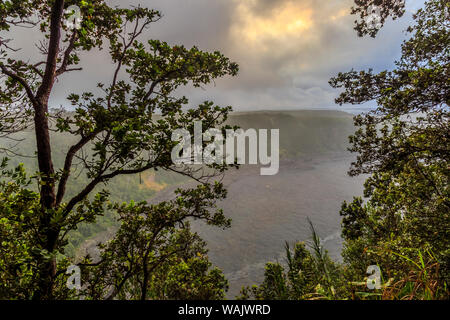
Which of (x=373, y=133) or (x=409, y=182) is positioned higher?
(x=373, y=133)

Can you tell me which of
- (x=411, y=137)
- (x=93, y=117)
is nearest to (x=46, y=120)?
(x=93, y=117)

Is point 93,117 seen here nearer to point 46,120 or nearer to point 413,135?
point 46,120

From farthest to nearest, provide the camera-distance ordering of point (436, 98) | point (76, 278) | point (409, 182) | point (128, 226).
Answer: point (409, 182) → point (128, 226) → point (76, 278) → point (436, 98)

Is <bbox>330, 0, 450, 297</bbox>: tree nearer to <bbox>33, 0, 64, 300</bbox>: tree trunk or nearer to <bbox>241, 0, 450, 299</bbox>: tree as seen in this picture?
<bbox>241, 0, 450, 299</bbox>: tree

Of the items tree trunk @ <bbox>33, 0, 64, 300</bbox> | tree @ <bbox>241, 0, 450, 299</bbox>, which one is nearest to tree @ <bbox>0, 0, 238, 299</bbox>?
tree trunk @ <bbox>33, 0, 64, 300</bbox>

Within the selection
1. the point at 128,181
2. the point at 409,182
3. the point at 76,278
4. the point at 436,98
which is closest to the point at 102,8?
the point at 76,278

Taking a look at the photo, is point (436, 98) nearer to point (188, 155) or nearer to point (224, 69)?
point (224, 69)

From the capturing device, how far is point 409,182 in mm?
9469

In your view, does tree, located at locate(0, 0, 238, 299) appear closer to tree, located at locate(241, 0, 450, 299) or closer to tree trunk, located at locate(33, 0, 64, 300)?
tree trunk, located at locate(33, 0, 64, 300)

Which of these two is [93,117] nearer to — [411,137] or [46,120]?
[46,120]

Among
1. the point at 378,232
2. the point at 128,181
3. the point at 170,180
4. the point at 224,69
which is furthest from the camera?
the point at 170,180

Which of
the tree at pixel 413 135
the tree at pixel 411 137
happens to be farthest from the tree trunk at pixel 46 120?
the tree at pixel 413 135

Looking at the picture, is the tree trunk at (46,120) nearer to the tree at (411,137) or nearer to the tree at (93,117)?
the tree at (93,117)

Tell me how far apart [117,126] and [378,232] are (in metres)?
14.7
